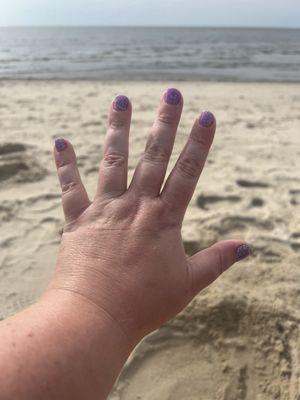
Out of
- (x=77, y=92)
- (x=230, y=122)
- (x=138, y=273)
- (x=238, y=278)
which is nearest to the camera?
(x=138, y=273)

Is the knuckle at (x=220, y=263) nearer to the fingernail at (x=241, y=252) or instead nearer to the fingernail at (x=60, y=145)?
the fingernail at (x=241, y=252)

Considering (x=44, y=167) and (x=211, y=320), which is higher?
(x=44, y=167)

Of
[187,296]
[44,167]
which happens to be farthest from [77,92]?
[187,296]

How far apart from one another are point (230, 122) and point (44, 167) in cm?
285

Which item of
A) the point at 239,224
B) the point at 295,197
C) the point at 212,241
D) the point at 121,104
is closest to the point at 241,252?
the point at 121,104

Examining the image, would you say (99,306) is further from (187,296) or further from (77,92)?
(77,92)

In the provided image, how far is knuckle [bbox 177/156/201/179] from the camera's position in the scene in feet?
5.03

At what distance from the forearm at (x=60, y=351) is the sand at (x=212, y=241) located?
78 cm

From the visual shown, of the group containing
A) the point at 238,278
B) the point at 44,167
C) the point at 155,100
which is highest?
the point at 155,100

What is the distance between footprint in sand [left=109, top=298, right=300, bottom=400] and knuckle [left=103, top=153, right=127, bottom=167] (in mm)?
904

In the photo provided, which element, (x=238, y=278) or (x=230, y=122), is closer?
(x=238, y=278)

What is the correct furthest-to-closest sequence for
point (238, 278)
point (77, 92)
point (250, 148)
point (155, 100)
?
point (77, 92)
point (155, 100)
point (250, 148)
point (238, 278)

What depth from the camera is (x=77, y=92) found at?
8.96 metres

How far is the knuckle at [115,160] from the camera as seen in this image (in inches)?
62.1
